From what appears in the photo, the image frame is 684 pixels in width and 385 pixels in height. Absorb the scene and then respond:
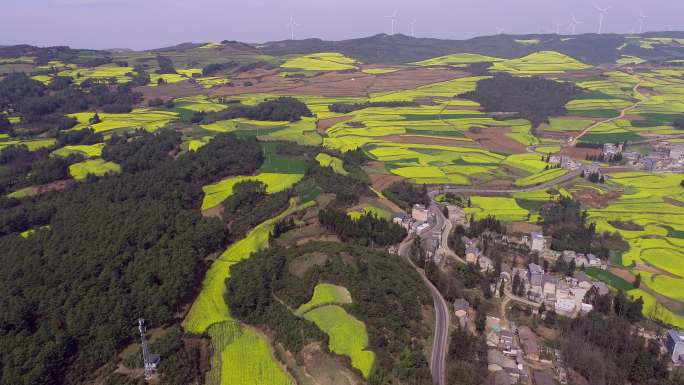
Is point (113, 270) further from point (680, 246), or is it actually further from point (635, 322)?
point (680, 246)

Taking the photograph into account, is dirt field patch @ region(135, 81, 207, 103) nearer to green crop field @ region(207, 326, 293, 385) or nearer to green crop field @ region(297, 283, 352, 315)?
green crop field @ region(297, 283, 352, 315)

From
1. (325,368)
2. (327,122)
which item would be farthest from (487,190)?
(327,122)

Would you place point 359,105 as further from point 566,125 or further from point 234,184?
point 234,184

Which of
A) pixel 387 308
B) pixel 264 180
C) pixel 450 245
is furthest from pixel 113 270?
pixel 450 245

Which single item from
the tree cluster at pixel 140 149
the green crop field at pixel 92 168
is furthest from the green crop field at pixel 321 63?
the green crop field at pixel 92 168

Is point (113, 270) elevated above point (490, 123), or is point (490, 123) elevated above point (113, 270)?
point (490, 123)

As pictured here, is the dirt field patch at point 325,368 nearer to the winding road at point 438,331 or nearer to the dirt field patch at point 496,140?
the winding road at point 438,331

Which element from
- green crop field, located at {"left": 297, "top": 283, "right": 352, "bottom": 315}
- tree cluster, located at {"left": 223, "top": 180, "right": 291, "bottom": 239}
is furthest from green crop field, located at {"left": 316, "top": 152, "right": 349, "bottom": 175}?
green crop field, located at {"left": 297, "top": 283, "right": 352, "bottom": 315}
